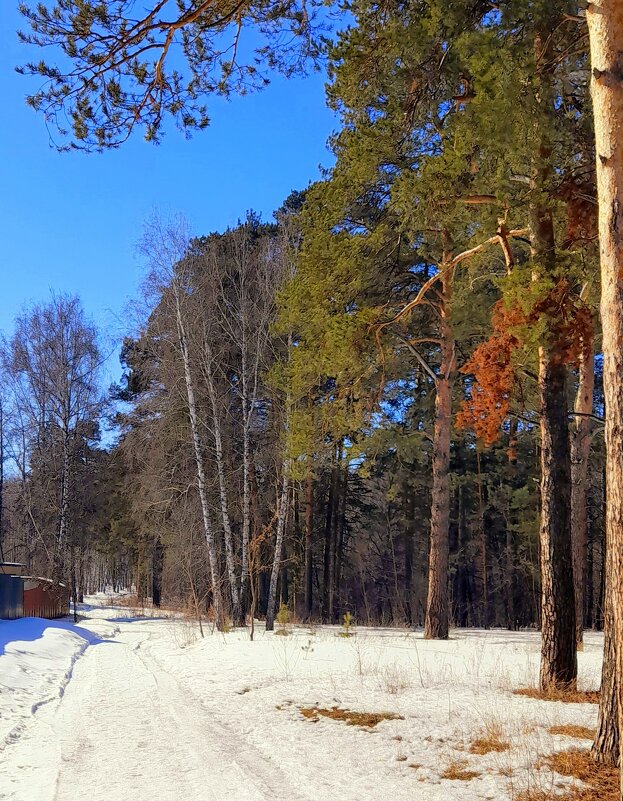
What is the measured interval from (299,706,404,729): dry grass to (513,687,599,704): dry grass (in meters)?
1.87

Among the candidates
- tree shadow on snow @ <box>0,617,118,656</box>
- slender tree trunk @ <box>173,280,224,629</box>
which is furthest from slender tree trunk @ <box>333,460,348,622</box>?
tree shadow on snow @ <box>0,617,118,656</box>

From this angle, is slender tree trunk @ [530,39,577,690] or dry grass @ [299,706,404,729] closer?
dry grass @ [299,706,404,729]

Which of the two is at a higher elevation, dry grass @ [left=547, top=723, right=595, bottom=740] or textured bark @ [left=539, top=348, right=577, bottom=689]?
textured bark @ [left=539, top=348, right=577, bottom=689]

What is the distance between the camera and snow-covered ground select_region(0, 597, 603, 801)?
13.8 ft

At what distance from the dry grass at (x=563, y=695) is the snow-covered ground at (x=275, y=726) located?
0.93 feet

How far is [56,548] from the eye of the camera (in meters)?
25.3

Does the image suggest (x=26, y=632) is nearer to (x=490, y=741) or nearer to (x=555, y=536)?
(x=555, y=536)

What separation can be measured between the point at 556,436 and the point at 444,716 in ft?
11.0

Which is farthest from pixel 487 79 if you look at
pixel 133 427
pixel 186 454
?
pixel 133 427

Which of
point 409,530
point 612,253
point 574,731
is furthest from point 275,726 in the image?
point 409,530

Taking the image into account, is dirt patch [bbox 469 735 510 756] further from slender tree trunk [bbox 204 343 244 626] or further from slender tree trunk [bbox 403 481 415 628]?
slender tree trunk [bbox 403 481 415 628]

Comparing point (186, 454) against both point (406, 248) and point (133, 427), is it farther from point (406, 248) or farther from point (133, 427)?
point (406, 248)

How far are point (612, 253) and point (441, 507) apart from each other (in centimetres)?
1015

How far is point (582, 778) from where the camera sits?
4.14 m
